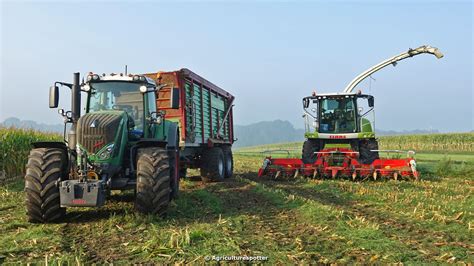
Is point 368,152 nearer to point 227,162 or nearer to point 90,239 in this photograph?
point 227,162

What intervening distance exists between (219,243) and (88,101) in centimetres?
420

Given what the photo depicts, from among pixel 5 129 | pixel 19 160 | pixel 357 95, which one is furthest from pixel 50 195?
pixel 357 95

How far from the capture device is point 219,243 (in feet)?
15.9

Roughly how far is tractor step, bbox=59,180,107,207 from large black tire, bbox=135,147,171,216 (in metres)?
0.61

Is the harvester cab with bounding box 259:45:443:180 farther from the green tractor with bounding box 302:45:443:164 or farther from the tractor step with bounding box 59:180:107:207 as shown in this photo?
the tractor step with bounding box 59:180:107:207

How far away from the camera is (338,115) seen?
Answer: 47.5ft

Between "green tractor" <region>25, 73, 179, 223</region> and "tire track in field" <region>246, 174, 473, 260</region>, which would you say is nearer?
"tire track in field" <region>246, 174, 473, 260</region>

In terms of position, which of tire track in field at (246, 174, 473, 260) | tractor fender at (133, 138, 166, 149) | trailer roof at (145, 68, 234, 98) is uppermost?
trailer roof at (145, 68, 234, 98)

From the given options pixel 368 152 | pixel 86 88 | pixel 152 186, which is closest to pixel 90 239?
pixel 152 186

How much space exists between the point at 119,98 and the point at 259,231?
365 centimetres

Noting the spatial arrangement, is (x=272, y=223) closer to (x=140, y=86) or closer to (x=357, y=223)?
(x=357, y=223)

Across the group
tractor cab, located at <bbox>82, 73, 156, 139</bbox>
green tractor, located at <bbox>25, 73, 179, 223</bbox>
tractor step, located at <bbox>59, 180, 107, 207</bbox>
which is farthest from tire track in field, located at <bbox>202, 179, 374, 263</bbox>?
tractor cab, located at <bbox>82, 73, 156, 139</bbox>

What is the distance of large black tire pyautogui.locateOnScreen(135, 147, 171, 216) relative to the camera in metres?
6.23

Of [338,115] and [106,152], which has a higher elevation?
[338,115]
